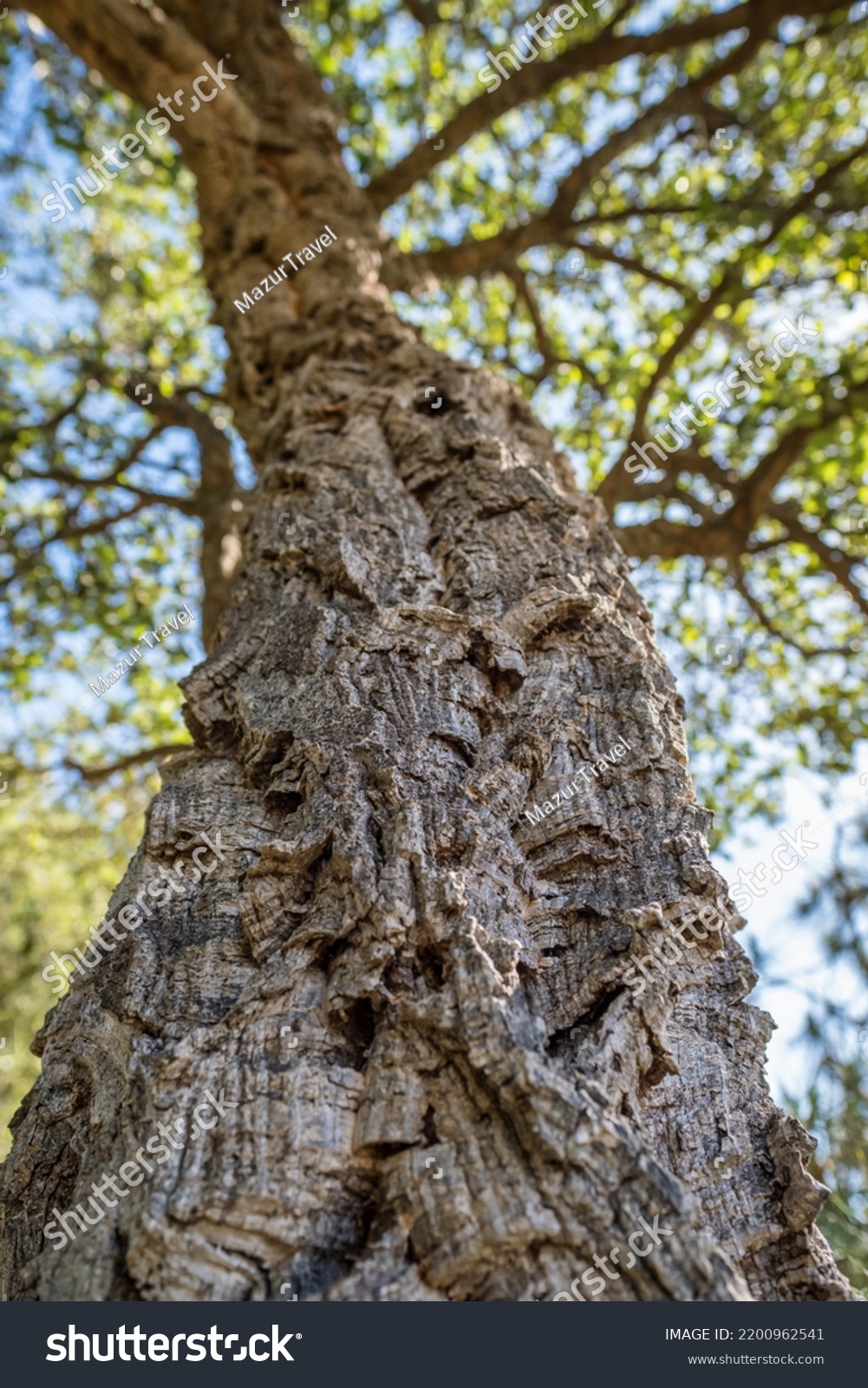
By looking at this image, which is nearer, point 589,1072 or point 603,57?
point 589,1072

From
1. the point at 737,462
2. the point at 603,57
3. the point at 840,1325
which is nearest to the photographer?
the point at 840,1325

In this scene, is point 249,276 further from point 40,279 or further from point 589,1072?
point 40,279

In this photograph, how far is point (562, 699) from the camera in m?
2.29

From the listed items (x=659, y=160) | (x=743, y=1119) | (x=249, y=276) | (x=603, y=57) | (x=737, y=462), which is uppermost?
(x=659, y=160)

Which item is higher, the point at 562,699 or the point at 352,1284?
the point at 562,699

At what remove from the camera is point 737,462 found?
716 cm

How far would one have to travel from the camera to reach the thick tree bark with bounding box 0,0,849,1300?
4.54 ft

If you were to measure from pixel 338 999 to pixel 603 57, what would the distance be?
7.00m

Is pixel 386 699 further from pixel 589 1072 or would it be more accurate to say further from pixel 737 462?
pixel 737 462

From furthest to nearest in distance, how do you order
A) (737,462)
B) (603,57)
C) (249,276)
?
(737,462) < (603,57) < (249,276)

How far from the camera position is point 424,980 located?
168cm

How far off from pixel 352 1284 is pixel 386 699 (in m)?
1.21

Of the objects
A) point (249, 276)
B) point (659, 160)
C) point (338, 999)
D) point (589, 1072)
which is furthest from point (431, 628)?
point (659, 160)

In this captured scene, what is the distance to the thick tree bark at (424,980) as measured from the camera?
4.54ft
